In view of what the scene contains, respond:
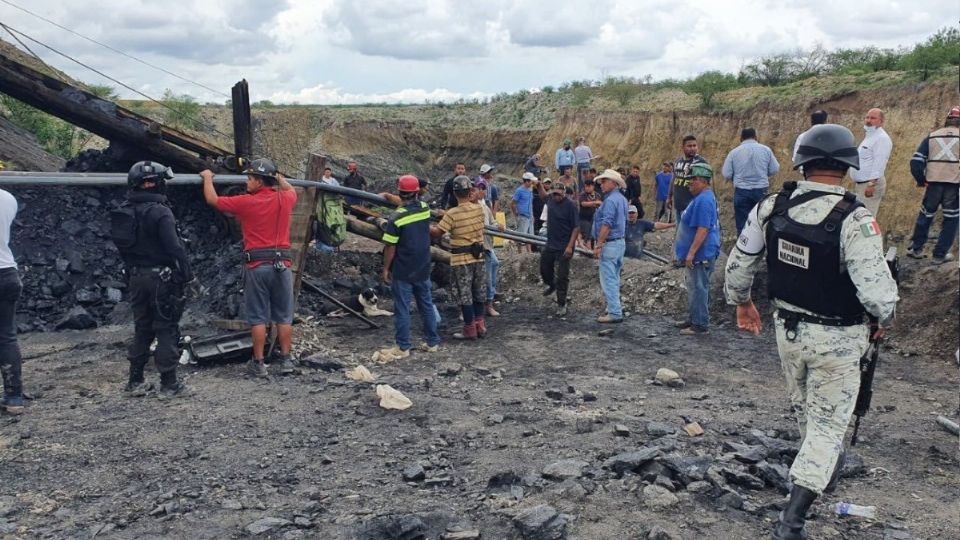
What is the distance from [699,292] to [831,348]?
519 centimetres

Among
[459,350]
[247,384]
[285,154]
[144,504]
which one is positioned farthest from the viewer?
[285,154]

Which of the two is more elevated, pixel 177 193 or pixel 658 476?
pixel 177 193

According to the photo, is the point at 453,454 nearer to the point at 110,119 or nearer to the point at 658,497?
the point at 658,497

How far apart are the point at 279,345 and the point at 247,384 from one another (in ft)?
2.34

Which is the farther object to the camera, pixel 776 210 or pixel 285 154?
pixel 285 154


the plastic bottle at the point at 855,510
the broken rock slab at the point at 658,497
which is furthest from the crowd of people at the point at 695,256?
the broken rock slab at the point at 658,497

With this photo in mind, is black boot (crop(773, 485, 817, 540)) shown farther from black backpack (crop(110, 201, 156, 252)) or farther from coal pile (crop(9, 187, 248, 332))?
coal pile (crop(9, 187, 248, 332))

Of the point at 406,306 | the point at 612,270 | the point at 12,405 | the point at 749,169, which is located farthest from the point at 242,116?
the point at 749,169

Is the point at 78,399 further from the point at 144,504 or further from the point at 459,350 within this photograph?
the point at 459,350

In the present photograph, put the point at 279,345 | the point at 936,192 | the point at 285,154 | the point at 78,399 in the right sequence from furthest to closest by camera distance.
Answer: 1. the point at 285,154
2. the point at 936,192
3. the point at 279,345
4. the point at 78,399

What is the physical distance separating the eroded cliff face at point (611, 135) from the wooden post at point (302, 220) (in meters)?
10.6

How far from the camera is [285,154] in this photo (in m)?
37.6

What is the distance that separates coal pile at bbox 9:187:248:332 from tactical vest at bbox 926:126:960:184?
26.9 feet

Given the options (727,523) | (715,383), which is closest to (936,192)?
(715,383)
